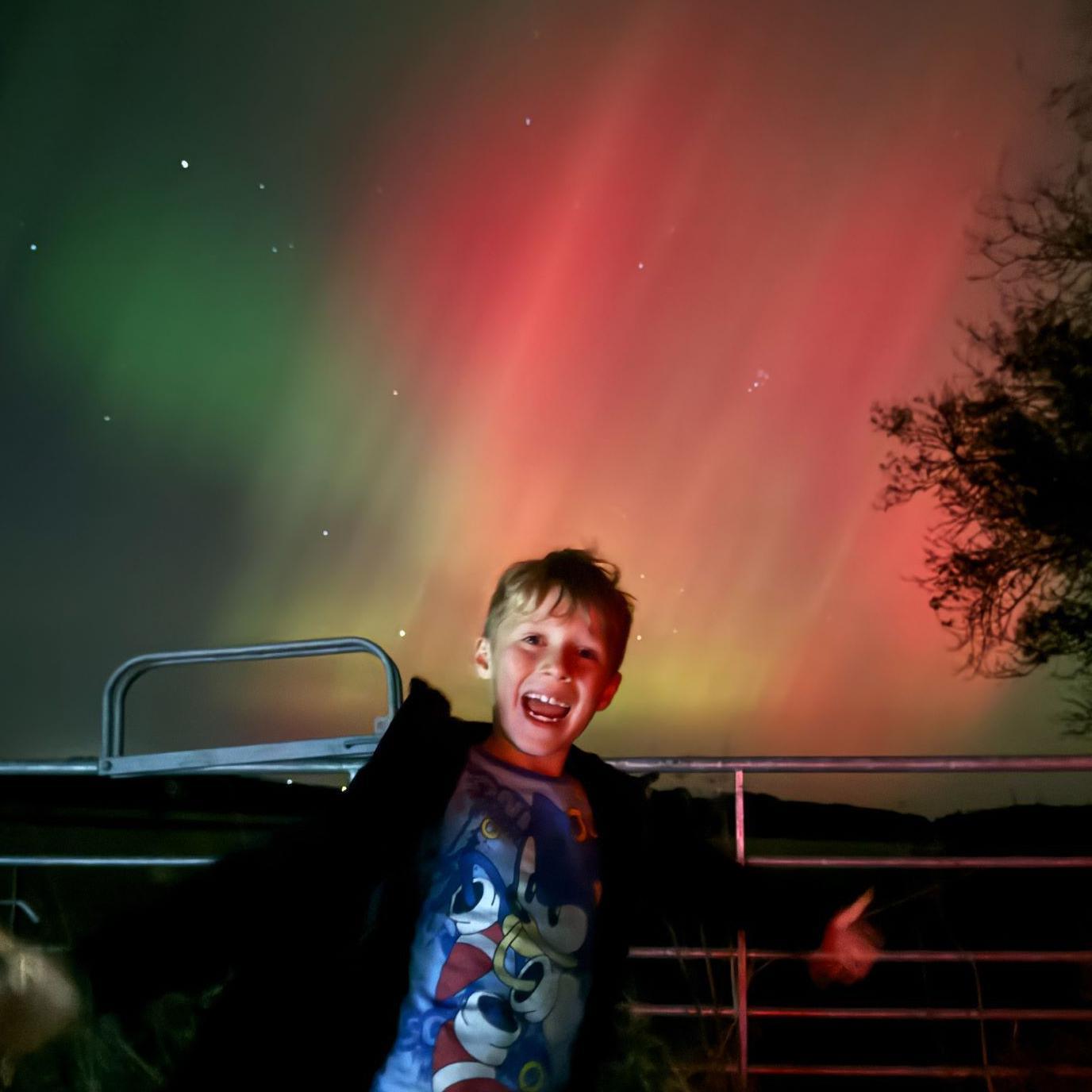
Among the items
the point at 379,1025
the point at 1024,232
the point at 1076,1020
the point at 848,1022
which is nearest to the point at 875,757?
the point at 1076,1020

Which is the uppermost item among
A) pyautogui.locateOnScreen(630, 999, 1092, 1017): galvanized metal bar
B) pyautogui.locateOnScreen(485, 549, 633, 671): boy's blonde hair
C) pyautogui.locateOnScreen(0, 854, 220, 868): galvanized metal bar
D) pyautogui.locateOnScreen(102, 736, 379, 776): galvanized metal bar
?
pyautogui.locateOnScreen(485, 549, 633, 671): boy's blonde hair

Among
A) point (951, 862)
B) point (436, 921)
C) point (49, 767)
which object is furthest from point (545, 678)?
A: point (49, 767)

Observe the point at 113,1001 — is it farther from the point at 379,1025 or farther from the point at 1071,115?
the point at 1071,115

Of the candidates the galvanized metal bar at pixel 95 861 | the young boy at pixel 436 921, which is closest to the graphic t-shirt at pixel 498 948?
the young boy at pixel 436 921

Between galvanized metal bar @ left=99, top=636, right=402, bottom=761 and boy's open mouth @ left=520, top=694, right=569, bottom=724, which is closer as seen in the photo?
boy's open mouth @ left=520, top=694, right=569, bottom=724

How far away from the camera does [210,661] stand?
2.60 m

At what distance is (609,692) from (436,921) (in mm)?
388

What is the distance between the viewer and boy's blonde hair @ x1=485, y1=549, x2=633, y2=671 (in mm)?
1575

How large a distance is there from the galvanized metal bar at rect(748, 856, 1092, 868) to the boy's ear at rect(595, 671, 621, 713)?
0.98m

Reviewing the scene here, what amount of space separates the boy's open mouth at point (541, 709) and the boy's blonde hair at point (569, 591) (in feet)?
0.33

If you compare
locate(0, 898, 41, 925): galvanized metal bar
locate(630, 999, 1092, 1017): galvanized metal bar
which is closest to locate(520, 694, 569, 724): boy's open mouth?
locate(630, 999, 1092, 1017): galvanized metal bar

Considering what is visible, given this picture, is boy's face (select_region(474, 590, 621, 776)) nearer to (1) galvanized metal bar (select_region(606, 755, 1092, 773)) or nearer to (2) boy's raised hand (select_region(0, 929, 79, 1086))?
(2) boy's raised hand (select_region(0, 929, 79, 1086))

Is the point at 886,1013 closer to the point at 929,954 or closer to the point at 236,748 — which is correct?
the point at 929,954

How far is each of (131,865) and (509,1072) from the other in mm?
1639
